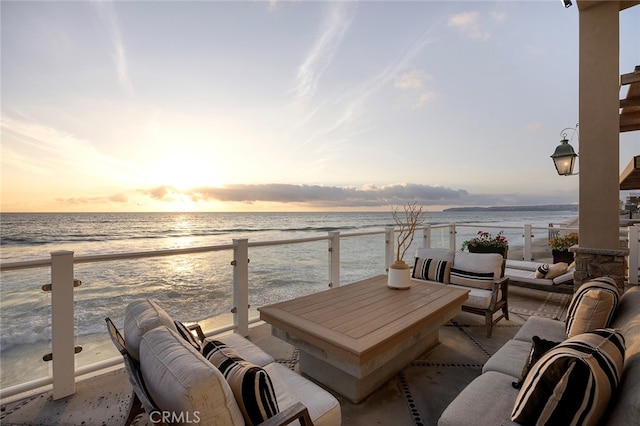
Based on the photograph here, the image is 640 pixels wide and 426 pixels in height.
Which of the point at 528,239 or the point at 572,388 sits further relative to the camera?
the point at 528,239

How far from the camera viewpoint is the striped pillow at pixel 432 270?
369 cm

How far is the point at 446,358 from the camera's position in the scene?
2.62 metres

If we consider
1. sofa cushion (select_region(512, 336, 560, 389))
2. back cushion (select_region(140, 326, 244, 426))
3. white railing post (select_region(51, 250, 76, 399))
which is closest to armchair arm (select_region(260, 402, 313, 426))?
back cushion (select_region(140, 326, 244, 426))

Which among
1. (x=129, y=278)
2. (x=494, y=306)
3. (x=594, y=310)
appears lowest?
(x=129, y=278)

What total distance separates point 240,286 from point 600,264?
375 centimetres

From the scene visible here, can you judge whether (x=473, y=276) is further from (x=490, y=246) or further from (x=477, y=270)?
(x=490, y=246)

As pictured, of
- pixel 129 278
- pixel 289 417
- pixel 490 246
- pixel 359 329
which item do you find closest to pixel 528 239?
pixel 490 246

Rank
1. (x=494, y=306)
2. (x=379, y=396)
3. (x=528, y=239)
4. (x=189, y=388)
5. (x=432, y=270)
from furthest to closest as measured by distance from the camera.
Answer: (x=528, y=239) < (x=432, y=270) < (x=494, y=306) < (x=379, y=396) < (x=189, y=388)

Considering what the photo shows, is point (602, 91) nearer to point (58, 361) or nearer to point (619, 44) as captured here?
point (619, 44)

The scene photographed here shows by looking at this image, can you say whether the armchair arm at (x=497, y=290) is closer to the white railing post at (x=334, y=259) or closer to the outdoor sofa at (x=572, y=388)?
the outdoor sofa at (x=572, y=388)

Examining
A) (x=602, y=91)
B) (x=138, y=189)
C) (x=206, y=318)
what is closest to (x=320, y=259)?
(x=206, y=318)

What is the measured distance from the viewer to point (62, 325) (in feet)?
6.95

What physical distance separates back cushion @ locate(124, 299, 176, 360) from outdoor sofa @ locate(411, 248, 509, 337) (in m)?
2.86

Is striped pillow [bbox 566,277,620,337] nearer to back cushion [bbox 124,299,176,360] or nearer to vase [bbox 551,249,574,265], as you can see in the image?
back cushion [bbox 124,299,176,360]
